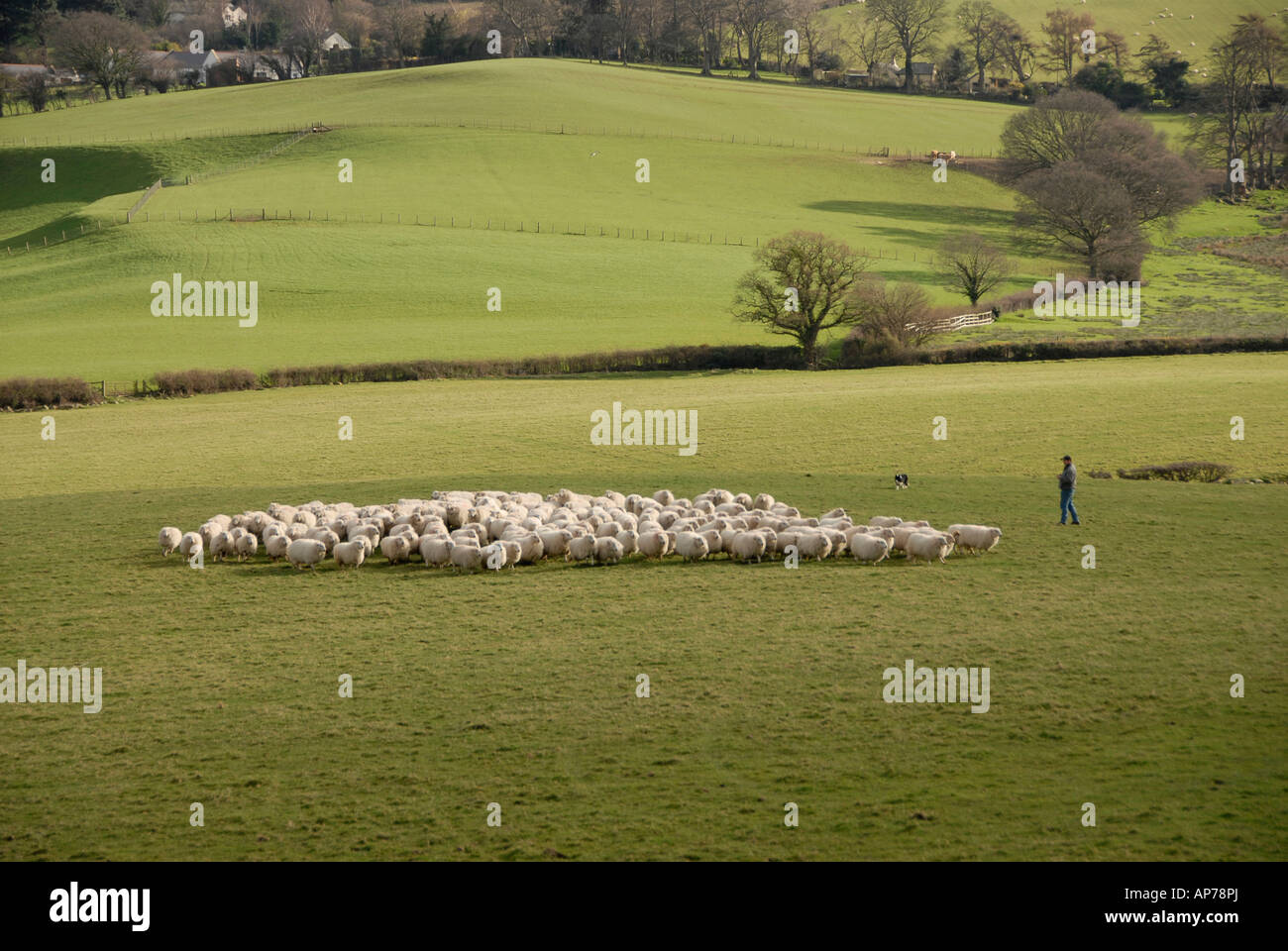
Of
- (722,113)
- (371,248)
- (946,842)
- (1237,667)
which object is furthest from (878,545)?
(722,113)

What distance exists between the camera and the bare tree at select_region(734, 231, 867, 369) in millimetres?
60719

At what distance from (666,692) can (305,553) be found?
10.4 meters

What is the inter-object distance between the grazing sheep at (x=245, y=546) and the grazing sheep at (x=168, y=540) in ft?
4.62

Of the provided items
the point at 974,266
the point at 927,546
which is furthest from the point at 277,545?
the point at 974,266

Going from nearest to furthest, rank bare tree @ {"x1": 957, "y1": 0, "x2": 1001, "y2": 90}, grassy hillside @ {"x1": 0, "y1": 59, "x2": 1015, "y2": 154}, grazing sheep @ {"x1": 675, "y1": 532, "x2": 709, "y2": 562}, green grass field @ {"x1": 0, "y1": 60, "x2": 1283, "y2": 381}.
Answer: grazing sheep @ {"x1": 675, "y1": 532, "x2": 709, "y2": 562}
green grass field @ {"x1": 0, "y1": 60, "x2": 1283, "y2": 381}
grassy hillside @ {"x1": 0, "y1": 59, "x2": 1015, "y2": 154}
bare tree @ {"x1": 957, "y1": 0, "x2": 1001, "y2": 90}

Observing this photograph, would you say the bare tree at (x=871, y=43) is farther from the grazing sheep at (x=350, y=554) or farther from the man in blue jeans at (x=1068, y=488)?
the grazing sheep at (x=350, y=554)

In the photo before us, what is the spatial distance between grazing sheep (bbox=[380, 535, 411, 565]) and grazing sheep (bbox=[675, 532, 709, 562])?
558 centimetres

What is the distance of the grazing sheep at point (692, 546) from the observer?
23.5 meters

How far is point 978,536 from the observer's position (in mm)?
23859

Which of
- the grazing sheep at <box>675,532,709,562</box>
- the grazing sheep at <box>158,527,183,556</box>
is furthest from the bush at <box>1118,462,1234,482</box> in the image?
the grazing sheep at <box>158,527,183,556</box>

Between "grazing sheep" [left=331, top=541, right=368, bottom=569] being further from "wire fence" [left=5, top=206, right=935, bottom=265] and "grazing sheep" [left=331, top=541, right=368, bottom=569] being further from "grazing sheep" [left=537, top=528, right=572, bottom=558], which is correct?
"wire fence" [left=5, top=206, right=935, bottom=265]

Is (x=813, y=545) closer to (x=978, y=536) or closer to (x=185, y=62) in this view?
(x=978, y=536)

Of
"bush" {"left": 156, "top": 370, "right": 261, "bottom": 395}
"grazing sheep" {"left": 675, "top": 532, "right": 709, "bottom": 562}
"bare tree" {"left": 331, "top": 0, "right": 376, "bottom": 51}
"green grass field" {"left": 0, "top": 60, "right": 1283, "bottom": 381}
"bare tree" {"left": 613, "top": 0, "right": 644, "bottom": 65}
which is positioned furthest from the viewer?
"bare tree" {"left": 331, "top": 0, "right": 376, "bottom": 51}
